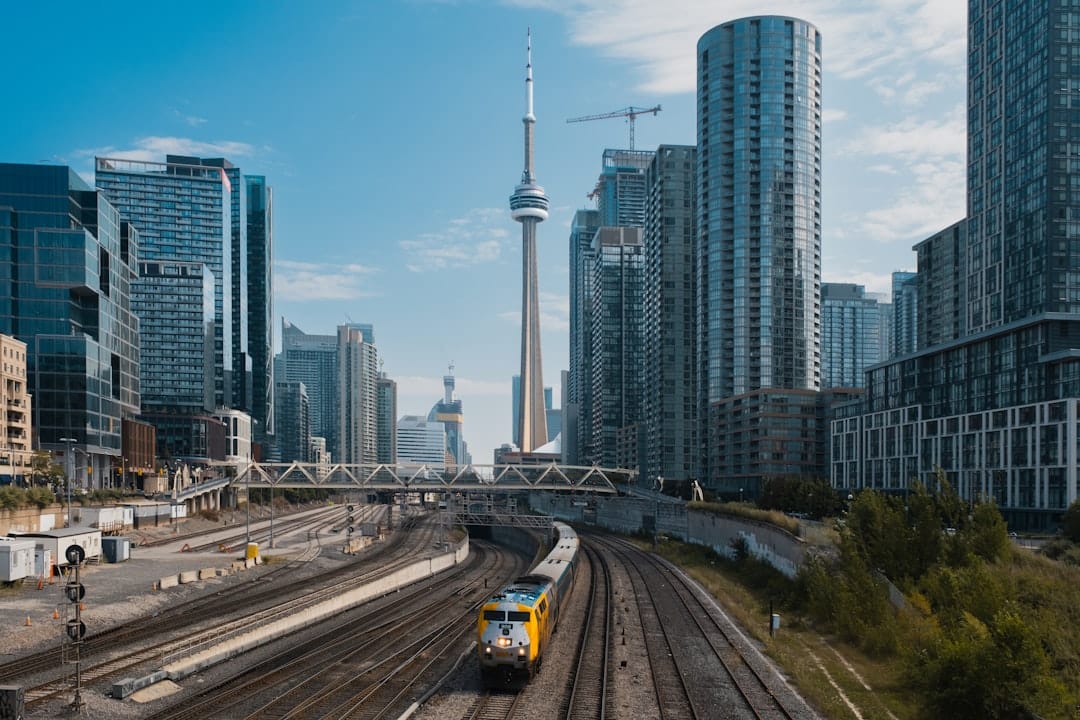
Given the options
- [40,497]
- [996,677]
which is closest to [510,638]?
[996,677]

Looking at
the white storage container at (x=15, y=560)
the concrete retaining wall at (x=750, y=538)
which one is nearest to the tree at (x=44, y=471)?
the white storage container at (x=15, y=560)

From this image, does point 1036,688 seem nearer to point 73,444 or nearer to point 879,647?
point 879,647

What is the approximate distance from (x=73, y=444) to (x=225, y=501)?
49.2m

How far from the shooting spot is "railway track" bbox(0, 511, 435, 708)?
3956cm

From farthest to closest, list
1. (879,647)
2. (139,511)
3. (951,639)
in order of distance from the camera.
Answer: (139,511), (879,647), (951,639)

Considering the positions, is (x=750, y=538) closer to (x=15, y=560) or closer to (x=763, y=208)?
(x=15, y=560)

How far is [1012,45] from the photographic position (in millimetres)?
161500

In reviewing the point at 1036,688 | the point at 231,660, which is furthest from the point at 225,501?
the point at 1036,688

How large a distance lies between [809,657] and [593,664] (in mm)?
10592

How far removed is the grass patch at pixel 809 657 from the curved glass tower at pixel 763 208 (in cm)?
11858

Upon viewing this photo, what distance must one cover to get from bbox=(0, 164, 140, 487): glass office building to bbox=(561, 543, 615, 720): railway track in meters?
93.5

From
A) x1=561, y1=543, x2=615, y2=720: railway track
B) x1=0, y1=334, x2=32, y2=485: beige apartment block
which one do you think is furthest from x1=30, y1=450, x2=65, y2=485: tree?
x1=561, y1=543, x2=615, y2=720: railway track

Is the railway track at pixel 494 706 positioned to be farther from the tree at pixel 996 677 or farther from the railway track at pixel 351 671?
the tree at pixel 996 677

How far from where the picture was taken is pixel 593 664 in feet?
142
